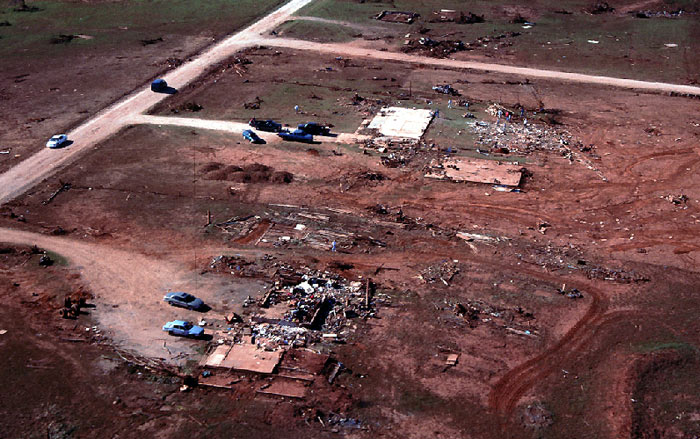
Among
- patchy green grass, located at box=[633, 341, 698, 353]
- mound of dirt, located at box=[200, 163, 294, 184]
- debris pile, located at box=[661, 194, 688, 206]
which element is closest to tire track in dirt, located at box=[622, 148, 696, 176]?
debris pile, located at box=[661, 194, 688, 206]

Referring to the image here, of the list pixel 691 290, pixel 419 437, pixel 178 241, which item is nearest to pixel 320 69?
pixel 178 241

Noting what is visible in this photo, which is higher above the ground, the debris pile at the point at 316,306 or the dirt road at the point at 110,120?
the dirt road at the point at 110,120

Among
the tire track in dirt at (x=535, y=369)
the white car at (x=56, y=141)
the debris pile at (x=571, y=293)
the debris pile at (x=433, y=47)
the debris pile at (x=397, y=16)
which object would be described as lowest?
the tire track in dirt at (x=535, y=369)

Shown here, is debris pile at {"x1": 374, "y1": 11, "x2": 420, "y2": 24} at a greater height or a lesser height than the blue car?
greater

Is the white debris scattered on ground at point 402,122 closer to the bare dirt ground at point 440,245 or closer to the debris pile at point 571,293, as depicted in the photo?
the bare dirt ground at point 440,245

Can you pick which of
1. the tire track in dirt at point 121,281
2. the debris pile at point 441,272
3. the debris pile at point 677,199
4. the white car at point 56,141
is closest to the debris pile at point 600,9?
the debris pile at point 677,199

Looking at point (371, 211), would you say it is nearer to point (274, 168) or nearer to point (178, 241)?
point (274, 168)

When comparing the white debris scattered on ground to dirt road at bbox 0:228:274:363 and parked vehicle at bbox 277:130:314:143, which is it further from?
dirt road at bbox 0:228:274:363
